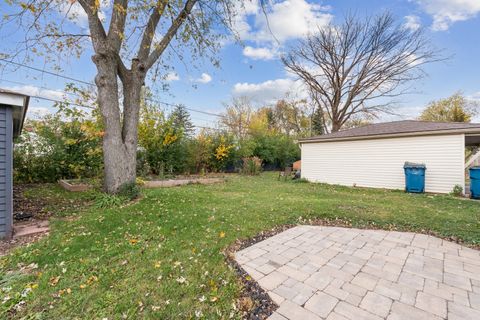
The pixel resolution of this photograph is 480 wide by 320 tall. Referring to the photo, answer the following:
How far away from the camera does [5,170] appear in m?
3.12

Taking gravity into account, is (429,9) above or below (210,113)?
above

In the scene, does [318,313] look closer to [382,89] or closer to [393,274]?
[393,274]

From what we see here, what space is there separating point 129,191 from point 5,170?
7.14 ft

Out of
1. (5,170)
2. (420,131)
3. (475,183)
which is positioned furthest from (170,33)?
(475,183)

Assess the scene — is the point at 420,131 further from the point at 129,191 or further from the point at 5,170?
the point at 5,170

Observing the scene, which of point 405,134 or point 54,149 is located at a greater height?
point 405,134

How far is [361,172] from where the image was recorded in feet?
30.1

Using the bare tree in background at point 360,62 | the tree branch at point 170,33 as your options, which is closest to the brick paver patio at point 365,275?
the tree branch at point 170,33

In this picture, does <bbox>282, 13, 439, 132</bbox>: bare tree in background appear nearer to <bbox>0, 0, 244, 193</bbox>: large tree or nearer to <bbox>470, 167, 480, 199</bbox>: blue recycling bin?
<bbox>470, 167, 480, 199</bbox>: blue recycling bin

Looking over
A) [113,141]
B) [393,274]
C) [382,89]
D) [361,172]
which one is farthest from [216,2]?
[382,89]

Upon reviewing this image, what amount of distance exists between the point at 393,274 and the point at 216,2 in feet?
21.8

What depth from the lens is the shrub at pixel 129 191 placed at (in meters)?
4.97

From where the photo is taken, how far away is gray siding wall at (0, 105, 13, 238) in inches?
123

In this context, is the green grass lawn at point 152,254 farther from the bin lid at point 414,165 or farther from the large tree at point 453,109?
the large tree at point 453,109
